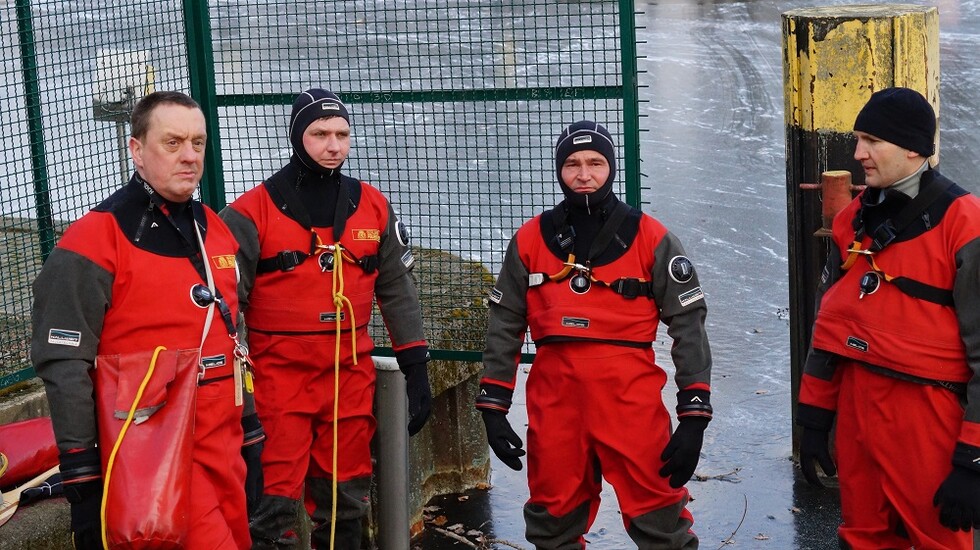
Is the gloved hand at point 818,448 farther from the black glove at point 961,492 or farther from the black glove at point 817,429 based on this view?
the black glove at point 961,492

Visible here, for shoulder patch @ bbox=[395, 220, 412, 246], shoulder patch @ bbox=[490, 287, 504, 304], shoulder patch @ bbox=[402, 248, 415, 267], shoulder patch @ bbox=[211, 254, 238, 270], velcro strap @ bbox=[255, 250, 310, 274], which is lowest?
shoulder patch @ bbox=[490, 287, 504, 304]

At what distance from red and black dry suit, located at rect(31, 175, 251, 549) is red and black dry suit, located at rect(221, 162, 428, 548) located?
0.70m

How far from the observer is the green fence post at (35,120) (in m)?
5.59

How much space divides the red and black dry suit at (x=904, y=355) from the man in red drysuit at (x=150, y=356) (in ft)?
6.70

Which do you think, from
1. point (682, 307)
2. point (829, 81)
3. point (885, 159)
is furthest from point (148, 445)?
point (829, 81)

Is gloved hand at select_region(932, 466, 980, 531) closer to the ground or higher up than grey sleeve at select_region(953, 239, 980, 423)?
closer to the ground

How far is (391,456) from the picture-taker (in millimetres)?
5562

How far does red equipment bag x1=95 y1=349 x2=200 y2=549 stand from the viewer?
12.3 feet

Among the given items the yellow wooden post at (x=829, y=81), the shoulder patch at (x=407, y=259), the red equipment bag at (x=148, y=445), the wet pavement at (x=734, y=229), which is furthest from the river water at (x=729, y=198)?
the red equipment bag at (x=148, y=445)

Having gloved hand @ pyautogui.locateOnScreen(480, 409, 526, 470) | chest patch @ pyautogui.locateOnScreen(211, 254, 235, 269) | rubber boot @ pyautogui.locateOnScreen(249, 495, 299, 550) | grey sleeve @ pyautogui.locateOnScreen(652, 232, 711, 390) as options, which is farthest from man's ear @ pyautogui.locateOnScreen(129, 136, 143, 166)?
grey sleeve @ pyautogui.locateOnScreen(652, 232, 711, 390)

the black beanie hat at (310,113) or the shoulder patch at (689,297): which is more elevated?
the black beanie hat at (310,113)

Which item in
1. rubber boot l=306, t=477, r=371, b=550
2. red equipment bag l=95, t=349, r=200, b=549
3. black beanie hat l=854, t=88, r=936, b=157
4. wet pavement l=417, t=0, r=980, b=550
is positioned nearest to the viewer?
red equipment bag l=95, t=349, r=200, b=549

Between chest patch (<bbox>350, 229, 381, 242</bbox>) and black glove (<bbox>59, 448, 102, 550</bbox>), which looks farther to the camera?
chest patch (<bbox>350, 229, 381, 242</bbox>)

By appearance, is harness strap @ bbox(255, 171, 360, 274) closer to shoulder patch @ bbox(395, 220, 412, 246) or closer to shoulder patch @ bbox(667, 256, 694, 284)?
shoulder patch @ bbox(395, 220, 412, 246)
